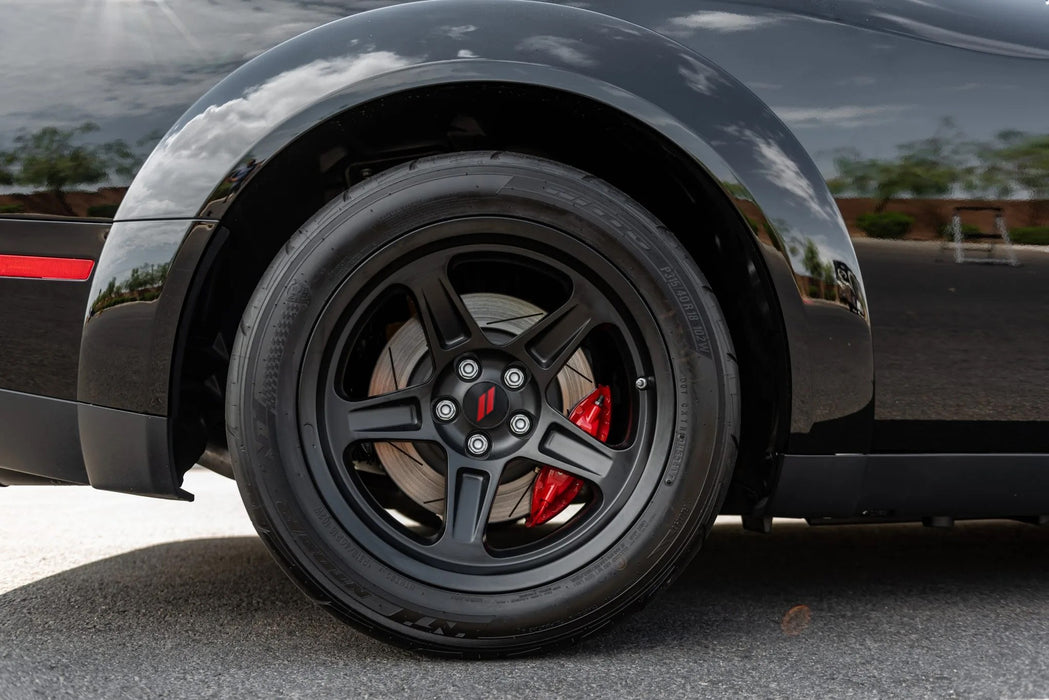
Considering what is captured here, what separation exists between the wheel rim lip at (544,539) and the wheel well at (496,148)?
0.21 m

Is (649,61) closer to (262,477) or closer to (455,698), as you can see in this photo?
(262,477)

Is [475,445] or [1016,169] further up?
[1016,169]

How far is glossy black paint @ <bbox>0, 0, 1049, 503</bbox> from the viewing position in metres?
1.64

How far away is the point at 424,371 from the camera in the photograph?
180 cm

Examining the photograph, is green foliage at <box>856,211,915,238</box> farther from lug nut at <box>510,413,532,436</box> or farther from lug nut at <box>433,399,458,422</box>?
lug nut at <box>433,399,458,422</box>

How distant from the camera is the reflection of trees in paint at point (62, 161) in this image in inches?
66.0

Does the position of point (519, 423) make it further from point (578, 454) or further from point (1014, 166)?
point (1014, 166)

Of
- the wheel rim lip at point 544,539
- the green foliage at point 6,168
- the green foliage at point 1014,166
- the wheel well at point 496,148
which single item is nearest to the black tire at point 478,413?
the wheel rim lip at point 544,539

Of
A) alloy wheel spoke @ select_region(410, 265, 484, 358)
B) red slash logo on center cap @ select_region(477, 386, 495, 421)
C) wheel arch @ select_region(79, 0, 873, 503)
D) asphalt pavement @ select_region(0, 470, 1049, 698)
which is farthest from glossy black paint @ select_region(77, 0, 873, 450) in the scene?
red slash logo on center cap @ select_region(477, 386, 495, 421)

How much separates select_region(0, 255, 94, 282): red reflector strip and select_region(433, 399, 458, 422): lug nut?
64 centimetres

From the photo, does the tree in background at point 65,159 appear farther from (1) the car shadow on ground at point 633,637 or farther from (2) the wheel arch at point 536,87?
(1) the car shadow on ground at point 633,637

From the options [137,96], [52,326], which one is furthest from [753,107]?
[52,326]

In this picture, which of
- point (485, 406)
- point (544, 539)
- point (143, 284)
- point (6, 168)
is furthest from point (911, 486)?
point (6, 168)

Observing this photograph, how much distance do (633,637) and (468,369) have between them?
593mm
